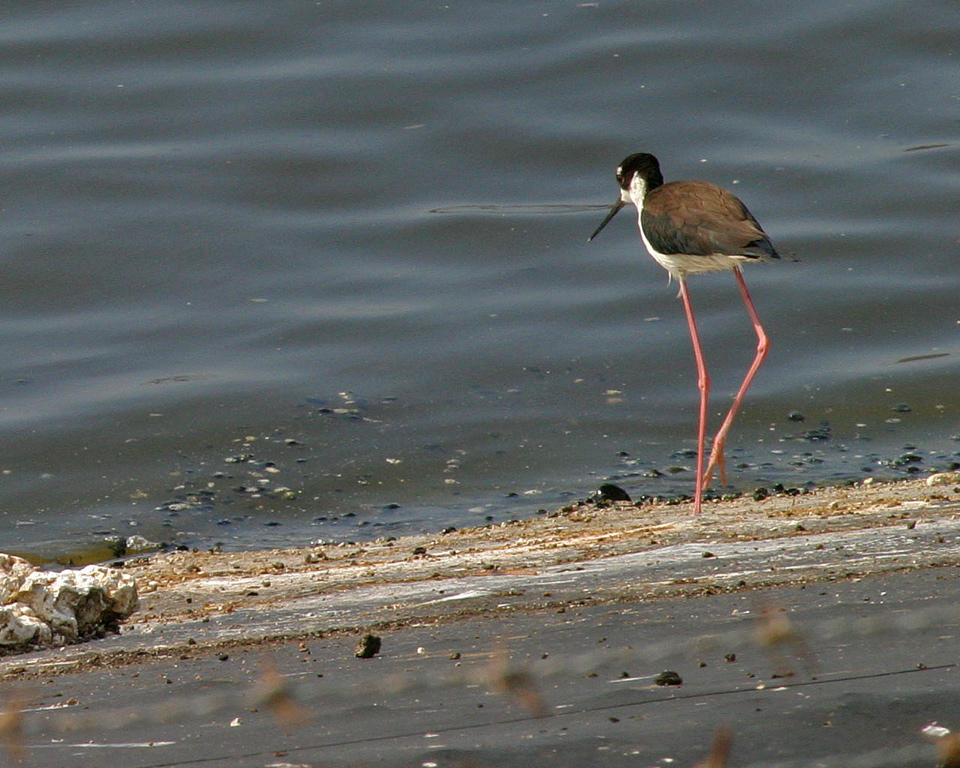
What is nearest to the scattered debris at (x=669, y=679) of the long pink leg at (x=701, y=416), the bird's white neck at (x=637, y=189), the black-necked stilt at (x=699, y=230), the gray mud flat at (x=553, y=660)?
the gray mud flat at (x=553, y=660)

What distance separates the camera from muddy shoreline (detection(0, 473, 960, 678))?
5352 mm

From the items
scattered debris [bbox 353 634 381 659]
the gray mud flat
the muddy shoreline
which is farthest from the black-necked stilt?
scattered debris [bbox 353 634 381 659]

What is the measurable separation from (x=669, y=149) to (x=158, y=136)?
16.1 feet

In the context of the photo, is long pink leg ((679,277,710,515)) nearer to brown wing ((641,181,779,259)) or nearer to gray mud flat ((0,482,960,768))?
brown wing ((641,181,779,259))

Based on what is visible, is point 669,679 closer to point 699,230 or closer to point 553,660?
point 553,660

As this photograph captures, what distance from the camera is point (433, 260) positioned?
1298 centimetres

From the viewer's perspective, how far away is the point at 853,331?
37.7 feet

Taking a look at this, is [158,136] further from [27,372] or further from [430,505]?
[430,505]

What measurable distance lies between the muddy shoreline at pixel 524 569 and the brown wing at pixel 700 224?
1261mm

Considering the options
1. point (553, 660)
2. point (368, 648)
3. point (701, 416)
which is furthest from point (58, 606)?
point (701, 416)

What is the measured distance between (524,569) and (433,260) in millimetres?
7142

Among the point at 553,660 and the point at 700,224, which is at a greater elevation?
the point at 700,224

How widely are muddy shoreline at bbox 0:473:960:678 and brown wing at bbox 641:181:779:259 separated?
1.26 m

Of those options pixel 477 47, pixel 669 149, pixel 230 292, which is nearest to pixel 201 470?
pixel 230 292
